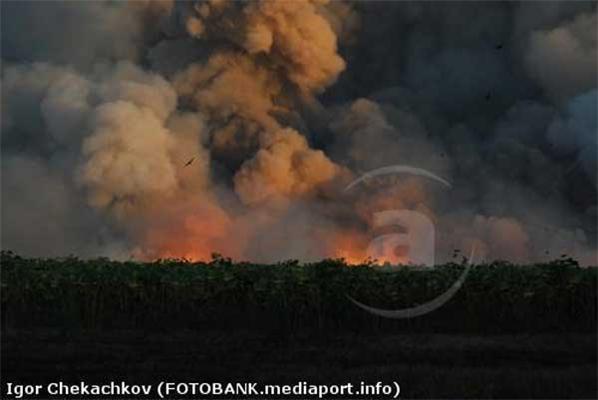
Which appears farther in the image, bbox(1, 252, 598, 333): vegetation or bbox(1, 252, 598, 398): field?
bbox(1, 252, 598, 333): vegetation

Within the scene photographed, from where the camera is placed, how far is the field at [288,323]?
23.4 m

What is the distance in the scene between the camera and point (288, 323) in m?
26.9

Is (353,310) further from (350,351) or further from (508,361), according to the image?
(508,361)

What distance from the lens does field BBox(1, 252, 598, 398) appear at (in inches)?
921

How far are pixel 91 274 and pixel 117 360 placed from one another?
5.21m

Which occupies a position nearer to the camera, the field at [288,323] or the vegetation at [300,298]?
the field at [288,323]

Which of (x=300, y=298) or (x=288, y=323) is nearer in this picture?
(x=288, y=323)

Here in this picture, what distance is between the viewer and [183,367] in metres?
23.3

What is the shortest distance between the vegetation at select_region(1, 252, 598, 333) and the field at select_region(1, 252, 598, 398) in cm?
4

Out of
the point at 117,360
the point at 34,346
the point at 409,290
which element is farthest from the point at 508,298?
the point at 34,346

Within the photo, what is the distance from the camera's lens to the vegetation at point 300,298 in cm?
2678

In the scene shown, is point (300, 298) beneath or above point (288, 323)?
above

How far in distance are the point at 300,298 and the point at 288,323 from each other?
88 centimetres

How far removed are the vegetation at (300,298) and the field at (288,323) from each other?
0.04 m
